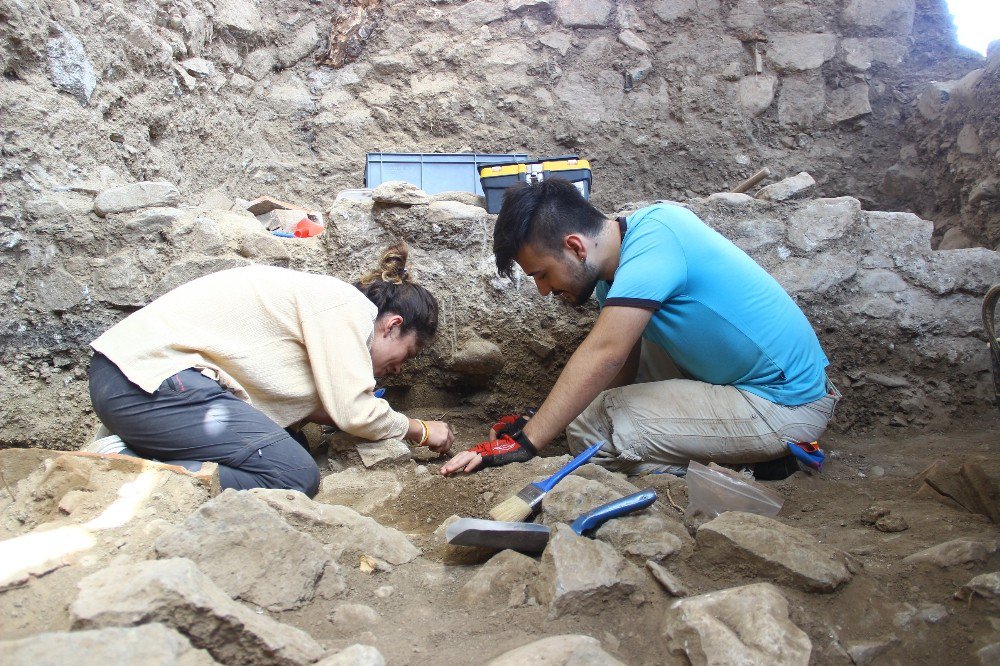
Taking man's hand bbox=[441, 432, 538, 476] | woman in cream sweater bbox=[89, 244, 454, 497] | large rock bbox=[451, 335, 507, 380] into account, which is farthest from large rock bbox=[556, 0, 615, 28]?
man's hand bbox=[441, 432, 538, 476]

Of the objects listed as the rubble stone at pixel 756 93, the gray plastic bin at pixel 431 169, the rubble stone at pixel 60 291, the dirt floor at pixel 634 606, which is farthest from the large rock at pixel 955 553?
the rubble stone at pixel 756 93

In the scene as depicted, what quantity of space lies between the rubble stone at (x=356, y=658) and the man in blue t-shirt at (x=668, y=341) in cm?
115

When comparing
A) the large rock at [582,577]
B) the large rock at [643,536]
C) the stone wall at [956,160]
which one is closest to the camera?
the large rock at [582,577]

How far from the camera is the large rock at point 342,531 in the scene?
1595 millimetres

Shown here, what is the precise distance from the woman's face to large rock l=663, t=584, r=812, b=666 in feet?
4.44

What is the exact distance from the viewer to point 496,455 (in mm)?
2252

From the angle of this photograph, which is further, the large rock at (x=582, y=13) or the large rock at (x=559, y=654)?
the large rock at (x=582, y=13)

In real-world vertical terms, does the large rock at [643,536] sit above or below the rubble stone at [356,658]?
below

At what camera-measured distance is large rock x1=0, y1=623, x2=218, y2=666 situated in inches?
35.8

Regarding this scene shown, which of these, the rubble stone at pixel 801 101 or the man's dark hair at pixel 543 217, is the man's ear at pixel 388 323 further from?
the rubble stone at pixel 801 101

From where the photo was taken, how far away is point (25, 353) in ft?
7.97

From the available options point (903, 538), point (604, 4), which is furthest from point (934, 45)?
point (903, 538)

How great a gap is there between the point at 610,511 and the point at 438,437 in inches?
38.6

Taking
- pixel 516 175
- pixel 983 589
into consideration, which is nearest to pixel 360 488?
pixel 516 175
